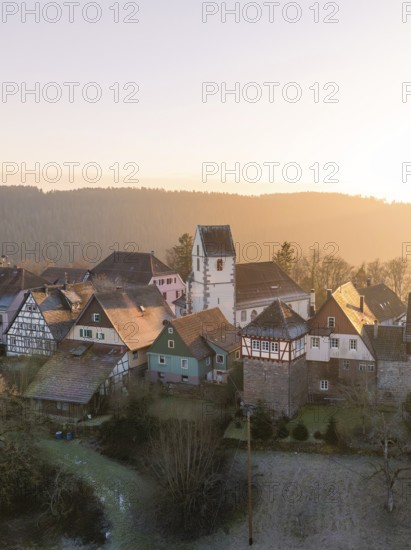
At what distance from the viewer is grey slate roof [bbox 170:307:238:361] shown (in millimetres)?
49500

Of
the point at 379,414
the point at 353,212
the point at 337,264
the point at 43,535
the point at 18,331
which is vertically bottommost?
the point at 43,535

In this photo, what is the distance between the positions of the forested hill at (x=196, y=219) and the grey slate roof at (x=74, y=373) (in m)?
82.8

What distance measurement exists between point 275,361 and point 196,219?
436 ft

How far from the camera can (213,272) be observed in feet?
197

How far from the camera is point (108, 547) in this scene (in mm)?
34062

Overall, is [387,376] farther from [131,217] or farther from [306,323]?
[131,217]

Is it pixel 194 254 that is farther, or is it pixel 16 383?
pixel 194 254

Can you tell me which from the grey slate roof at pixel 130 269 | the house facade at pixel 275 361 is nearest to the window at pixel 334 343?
the house facade at pixel 275 361

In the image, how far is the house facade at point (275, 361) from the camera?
43156 mm

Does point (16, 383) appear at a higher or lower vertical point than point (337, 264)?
lower

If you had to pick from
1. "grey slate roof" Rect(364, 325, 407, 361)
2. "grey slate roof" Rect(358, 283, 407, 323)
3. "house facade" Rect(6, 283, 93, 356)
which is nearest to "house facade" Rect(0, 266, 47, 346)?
"house facade" Rect(6, 283, 93, 356)

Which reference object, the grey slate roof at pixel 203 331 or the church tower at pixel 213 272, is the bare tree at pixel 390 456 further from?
the church tower at pixel 213 272

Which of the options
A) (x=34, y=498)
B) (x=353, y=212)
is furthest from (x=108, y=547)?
(x=353, y=212)

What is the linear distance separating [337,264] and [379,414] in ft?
155
